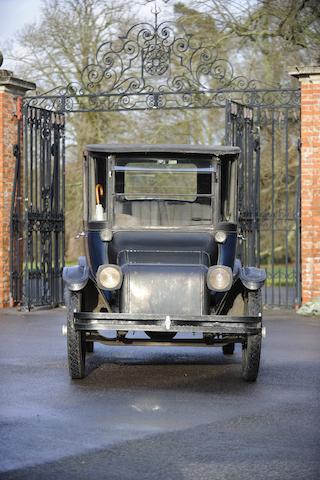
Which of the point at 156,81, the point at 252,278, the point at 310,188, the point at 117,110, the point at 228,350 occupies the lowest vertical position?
the point at 228,350

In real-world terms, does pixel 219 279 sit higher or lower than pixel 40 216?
lower

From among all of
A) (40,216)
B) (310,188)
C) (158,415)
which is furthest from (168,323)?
(40,216)

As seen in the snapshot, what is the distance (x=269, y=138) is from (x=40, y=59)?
6.65 meters

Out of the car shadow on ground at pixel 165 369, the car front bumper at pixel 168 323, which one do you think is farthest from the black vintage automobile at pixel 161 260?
the car shadow on ground at pixel 165 369

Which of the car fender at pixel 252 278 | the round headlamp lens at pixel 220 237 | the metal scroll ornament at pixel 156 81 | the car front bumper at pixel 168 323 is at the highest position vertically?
the metal scroll ornament at pixel 156 81

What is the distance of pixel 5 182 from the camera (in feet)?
54.7

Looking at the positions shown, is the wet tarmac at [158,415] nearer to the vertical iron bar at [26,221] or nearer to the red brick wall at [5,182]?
the vertical iron bar at [26,221]

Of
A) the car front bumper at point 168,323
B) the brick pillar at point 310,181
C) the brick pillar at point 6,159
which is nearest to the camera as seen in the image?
the car front bumper at point 168,323

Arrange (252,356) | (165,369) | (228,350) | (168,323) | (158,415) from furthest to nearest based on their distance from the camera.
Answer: (228,350) < (165,369) < (252,356) < (168,323) < (158,415)

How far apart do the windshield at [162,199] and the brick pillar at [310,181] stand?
5903 millimetres

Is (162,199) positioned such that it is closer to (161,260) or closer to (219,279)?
(161,260)

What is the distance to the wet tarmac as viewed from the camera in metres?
5.78

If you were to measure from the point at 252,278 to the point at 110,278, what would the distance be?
130cm

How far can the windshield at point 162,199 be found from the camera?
32.4ft
